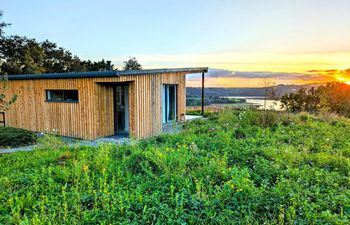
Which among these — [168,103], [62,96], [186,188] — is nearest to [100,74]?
[62,96]

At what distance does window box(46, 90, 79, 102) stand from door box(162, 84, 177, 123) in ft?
12.6

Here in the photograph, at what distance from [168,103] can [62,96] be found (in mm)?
4715

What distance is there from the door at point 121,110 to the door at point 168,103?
1870 millimetres

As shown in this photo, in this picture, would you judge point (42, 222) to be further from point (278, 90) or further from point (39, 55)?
point (39, 55)

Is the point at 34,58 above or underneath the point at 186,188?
above

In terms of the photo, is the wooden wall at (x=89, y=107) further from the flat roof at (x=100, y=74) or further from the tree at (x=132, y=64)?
the tree at (x=132, y=64)

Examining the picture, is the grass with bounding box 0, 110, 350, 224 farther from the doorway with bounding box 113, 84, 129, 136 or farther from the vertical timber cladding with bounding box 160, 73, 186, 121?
the vertical timber cladding with bounding box 160, 73, 186, 121

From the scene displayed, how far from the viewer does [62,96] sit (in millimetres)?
10172

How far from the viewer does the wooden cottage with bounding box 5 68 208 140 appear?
9.11 metres

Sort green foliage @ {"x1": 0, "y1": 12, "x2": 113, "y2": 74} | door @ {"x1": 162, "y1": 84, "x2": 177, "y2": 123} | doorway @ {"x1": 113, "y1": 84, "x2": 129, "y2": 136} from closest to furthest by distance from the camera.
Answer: doorway @ {"x1": 113, "y1": 84, "x2": 129, "y2": 136}, door @ {"x1": 162, "y1": 84, "x2": 177, "y2": 123}, green foliage @ {"x1": 0, "y1": 12, "x2": 113, "y2": 74}

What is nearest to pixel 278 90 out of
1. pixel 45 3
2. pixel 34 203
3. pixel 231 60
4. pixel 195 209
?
pixel 231 60

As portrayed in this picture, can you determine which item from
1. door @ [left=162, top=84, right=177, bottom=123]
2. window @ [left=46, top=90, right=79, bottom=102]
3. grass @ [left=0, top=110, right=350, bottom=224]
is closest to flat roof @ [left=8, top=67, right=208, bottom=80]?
window @ [left=46, top=90, right=79, bottom=102]

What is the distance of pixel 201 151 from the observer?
17.0ft

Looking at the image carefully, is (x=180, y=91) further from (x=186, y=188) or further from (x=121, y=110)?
(x=186, y=188)
